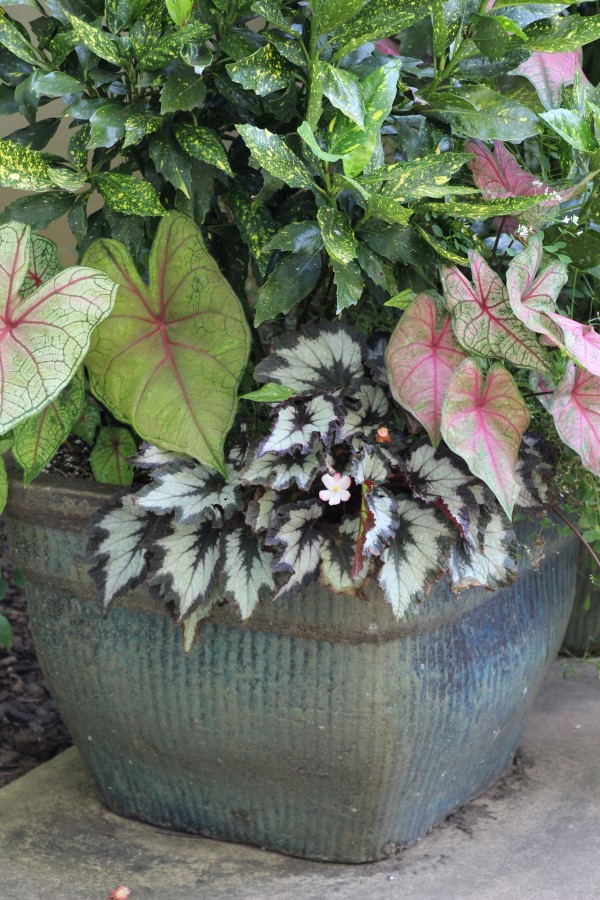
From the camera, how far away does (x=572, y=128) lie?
1.16m

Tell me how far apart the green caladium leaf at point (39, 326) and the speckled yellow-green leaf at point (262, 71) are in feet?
0.88

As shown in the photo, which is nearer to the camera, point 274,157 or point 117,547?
point 274,157

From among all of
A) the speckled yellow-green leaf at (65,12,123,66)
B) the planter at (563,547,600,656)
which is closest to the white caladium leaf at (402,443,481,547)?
the speckled yellow-green leaf at (65,12,123,66)

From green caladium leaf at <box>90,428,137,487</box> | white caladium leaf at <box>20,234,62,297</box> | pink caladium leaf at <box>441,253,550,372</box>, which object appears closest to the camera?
pink caladium leaf at <box>441,253,550,372</box>

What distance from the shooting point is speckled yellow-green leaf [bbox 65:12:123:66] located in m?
1.08

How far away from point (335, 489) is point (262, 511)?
0.09 metres

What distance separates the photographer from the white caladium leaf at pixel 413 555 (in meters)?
1.14

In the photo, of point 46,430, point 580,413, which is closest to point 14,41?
point 46,430

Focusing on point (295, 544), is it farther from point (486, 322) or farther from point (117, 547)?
point (486, 322)

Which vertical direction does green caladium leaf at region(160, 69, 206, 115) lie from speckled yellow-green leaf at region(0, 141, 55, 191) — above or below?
above

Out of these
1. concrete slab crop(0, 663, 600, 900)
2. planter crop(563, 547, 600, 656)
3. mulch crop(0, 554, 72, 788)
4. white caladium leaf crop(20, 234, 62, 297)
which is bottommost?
concrete slab crop(0, 663, 600, 900)

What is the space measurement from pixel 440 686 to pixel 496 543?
205mm

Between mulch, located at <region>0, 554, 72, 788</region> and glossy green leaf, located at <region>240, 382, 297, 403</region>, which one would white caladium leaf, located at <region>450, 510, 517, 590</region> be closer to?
glossy green leaf, located at <region>240, 382, 297, 403</region>

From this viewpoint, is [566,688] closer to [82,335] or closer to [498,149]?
[498,149]
